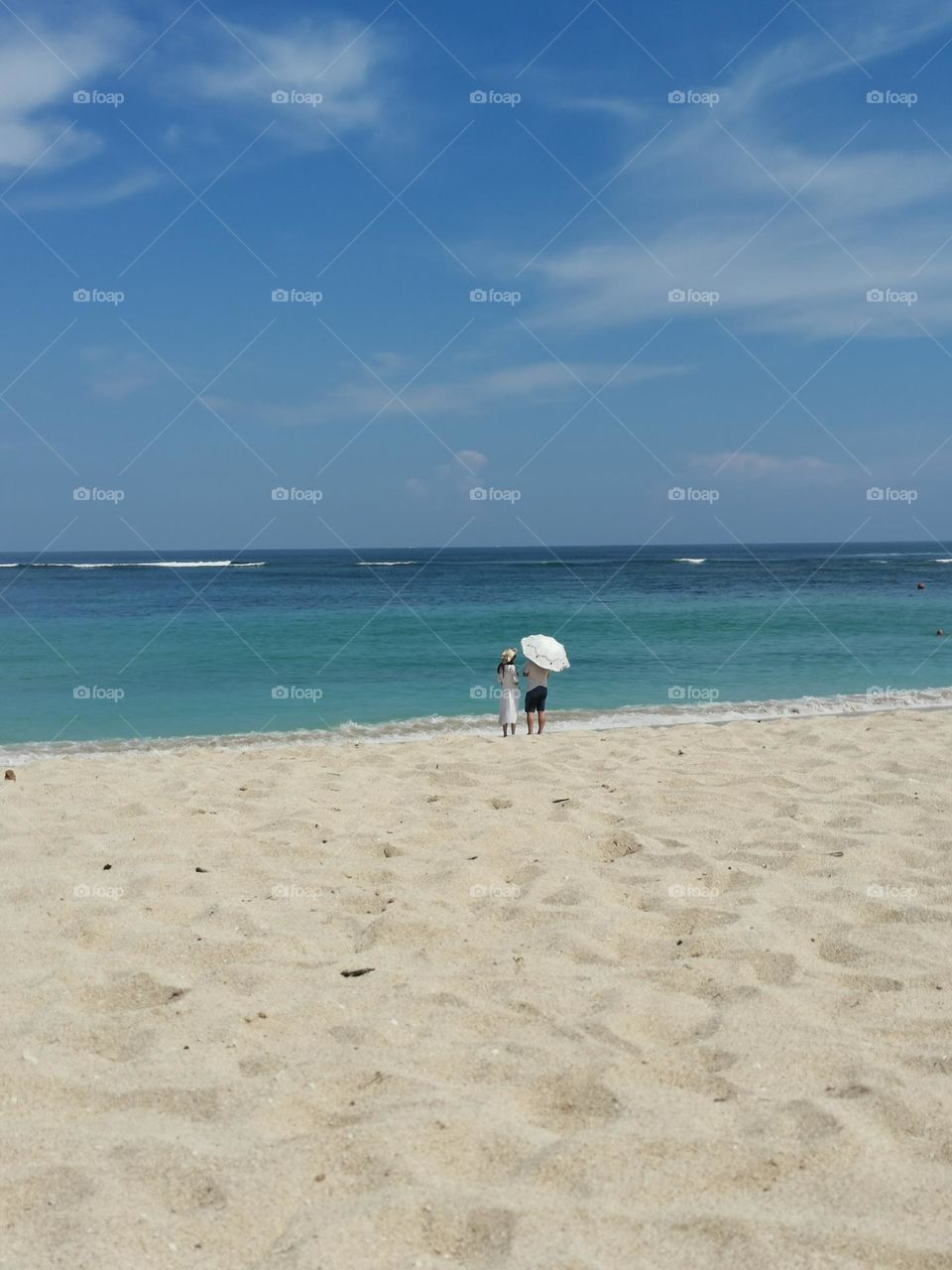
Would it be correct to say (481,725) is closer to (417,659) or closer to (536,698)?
(536,698)

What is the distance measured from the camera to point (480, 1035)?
11.3 feet

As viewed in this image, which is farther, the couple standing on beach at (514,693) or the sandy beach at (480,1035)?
the couple standing on beach at (514,693)

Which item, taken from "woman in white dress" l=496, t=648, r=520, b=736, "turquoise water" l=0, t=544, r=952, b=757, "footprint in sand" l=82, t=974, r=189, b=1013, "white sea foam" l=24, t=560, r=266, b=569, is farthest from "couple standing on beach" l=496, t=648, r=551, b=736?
"white sea foam" l=24, t=560, r=266, b=569

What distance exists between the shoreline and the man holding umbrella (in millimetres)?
471

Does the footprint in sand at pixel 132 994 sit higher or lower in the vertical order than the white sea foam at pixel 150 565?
lower

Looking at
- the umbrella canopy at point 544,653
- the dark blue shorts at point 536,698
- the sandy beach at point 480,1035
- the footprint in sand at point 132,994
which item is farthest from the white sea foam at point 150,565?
the footprint in sand at point 132,994

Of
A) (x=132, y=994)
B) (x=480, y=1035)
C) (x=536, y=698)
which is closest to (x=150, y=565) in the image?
(x=536, y=698)

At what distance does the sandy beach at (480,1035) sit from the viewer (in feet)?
8.07

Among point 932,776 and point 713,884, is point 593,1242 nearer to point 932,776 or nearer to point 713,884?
point 713,884

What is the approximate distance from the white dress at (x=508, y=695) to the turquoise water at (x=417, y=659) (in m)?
1.83

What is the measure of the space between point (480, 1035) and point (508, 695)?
857cm

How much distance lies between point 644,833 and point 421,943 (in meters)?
1.98

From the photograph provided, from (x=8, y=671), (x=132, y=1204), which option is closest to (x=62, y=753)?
(x=8, y=671)

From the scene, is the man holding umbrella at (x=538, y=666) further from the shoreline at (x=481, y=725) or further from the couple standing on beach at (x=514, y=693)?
the shoreline at (x=481, y=725)
